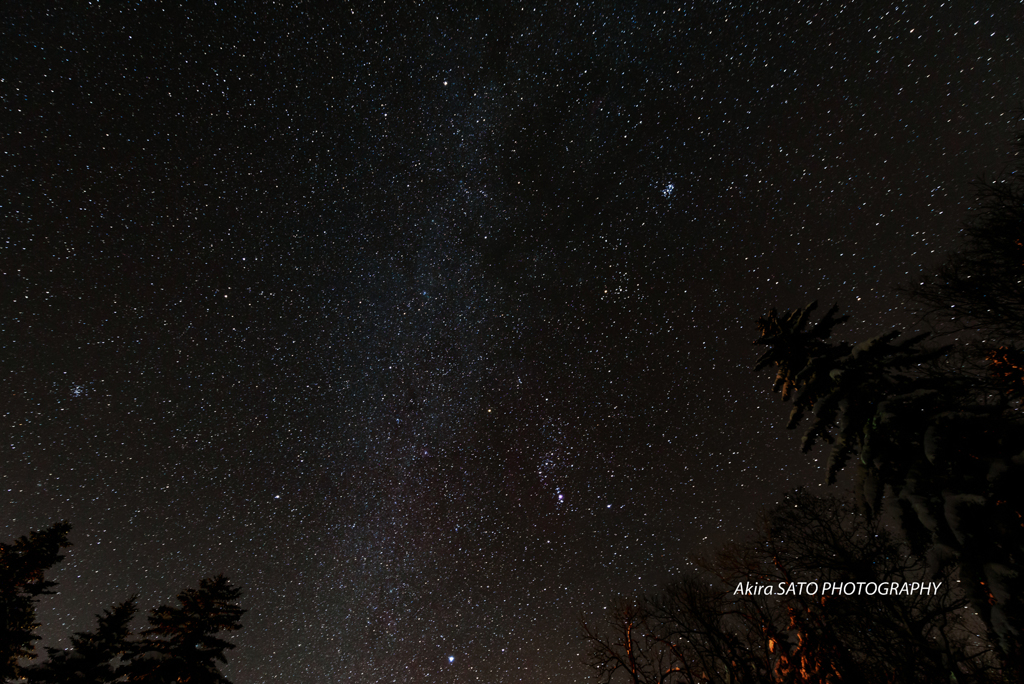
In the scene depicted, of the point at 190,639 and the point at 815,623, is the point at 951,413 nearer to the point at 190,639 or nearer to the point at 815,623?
the point at 815,623

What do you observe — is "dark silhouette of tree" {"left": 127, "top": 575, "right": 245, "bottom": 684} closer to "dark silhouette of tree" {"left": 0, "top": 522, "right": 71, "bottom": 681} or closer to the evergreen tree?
"dark silhouette of tree" {"left": 0, "top": 522, "right": 71, "bottom": 681}

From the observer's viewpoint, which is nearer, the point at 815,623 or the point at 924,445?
the point at 924,445

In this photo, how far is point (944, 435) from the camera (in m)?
5.42

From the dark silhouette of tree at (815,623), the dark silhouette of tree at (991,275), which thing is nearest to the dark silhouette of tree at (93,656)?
the dark silhouette of tree at (815,623)

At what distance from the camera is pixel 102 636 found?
50.3ft

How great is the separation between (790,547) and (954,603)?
4.15 meters

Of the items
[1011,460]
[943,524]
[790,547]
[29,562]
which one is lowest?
[943,524]

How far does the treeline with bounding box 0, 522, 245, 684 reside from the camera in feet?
43.3

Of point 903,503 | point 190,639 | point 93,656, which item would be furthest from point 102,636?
point 903,503

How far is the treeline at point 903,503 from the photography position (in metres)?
4.95

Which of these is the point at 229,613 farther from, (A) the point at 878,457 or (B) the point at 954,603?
(B) the point at 954,603

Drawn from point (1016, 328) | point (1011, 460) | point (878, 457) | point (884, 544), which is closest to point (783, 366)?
point (878, 457)

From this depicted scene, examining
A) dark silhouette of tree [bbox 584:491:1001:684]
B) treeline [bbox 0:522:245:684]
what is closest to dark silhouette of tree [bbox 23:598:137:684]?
treeline [bbox 0:522:245:684]

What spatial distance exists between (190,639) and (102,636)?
5.06 metres
